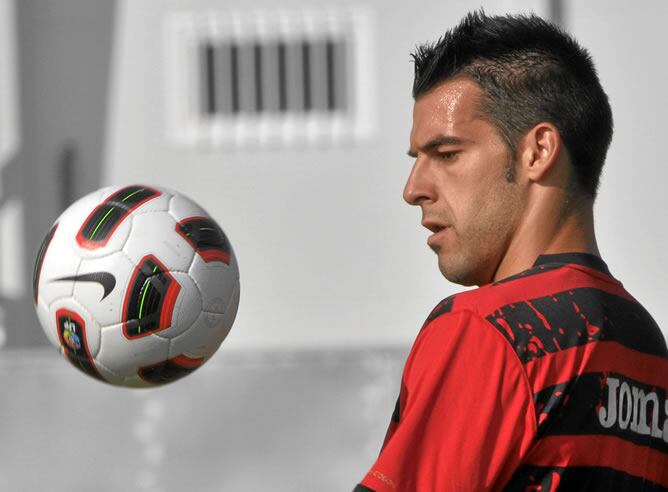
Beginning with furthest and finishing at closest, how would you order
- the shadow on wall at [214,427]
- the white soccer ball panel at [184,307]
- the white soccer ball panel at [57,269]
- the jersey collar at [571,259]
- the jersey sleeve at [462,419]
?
the shadow on wall at [214,427] → the white soccer ball panel at [57,269] → the white soccer ball panel at [184,307] → the jersey collar at [571,259] → the jersey sleeve at [462,419]

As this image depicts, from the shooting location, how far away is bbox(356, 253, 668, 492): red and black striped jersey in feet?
6.10

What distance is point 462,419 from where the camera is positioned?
1865 millimetres

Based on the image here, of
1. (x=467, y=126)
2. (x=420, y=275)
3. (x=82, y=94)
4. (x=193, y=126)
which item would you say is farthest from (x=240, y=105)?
(x=467, y=126)

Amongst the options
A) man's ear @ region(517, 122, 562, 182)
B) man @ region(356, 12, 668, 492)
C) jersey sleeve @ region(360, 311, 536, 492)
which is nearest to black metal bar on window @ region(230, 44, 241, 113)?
man @ region(356, 12, 668, 492)

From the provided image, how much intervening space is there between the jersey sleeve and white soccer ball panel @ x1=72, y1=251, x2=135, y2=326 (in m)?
1.29

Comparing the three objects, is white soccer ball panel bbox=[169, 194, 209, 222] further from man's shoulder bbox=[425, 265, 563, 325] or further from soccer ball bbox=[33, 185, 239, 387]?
man's shoulder bbox=[425, 265, 563, 325]

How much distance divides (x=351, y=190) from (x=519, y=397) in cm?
805

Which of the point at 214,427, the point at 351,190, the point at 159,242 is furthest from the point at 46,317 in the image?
the point at 351,190

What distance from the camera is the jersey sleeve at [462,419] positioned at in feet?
6.07

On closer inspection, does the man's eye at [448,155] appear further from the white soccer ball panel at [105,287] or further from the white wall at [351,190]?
the white wall at [351,190]

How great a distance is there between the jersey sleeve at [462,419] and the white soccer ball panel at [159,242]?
128 centimetres

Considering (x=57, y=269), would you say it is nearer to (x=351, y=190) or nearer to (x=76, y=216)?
(x=76, y=216)

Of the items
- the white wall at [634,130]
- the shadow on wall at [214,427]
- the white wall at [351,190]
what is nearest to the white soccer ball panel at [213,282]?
the shadow on wall at [214,427]

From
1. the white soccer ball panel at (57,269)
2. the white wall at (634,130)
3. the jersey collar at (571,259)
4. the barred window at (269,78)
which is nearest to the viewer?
the jersey collar at (571,259)
